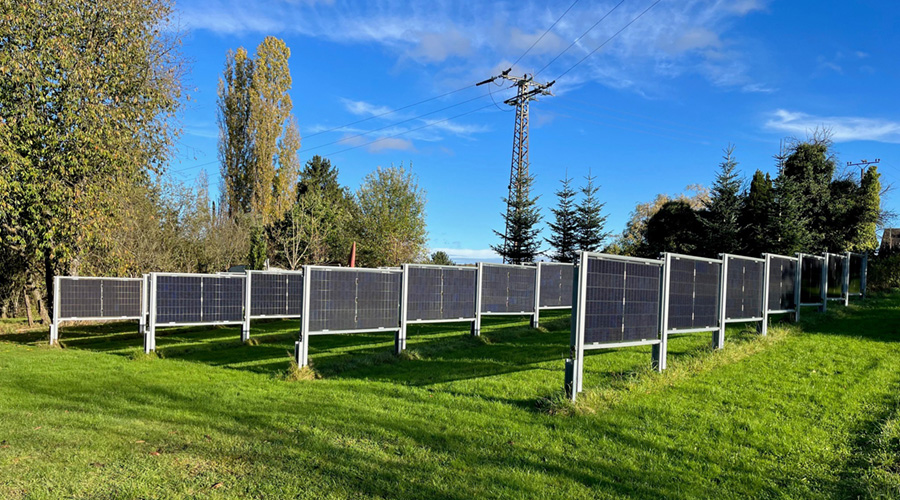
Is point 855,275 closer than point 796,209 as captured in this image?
Yes

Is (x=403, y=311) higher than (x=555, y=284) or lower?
lower

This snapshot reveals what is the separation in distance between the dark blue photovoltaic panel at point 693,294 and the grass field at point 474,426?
0.64m

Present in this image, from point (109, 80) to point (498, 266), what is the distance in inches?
524

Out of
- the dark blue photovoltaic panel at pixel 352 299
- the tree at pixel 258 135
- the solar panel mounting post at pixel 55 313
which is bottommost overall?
the solar panel mounting post at pixel 55 313

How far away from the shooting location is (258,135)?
131 ft

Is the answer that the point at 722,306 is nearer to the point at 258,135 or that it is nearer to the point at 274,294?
the point at 274,294

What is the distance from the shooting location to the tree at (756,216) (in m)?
22.6

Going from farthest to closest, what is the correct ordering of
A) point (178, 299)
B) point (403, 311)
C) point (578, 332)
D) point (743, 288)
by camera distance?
point (178, 299) < point (403, 311) < point (743, 288) < point (578, 332)

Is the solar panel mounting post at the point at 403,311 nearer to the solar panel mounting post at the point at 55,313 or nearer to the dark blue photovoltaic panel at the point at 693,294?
the dark blue photovoltaic panel at the point at 693,294

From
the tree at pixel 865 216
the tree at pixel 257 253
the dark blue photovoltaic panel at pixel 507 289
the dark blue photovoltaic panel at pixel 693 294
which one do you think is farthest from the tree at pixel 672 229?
the tree at pixel 257 253

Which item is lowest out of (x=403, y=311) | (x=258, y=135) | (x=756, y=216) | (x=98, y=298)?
(x=98, y=298)

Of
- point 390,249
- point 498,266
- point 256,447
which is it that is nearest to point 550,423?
point 256,447

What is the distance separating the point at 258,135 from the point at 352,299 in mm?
31881

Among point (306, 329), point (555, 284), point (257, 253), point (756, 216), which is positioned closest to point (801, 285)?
point (555, 284)
